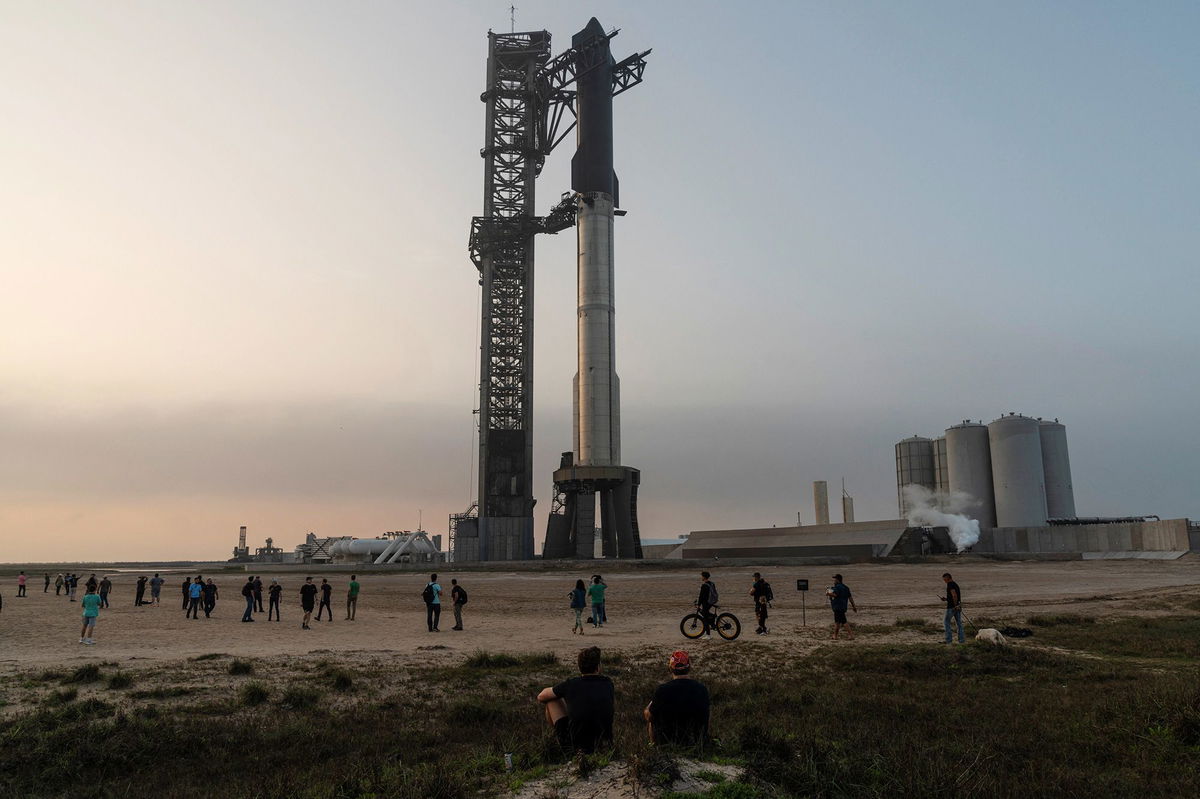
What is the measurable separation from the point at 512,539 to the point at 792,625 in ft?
199

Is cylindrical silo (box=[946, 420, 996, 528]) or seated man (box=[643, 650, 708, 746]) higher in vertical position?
cylindrical silo (box=[946, 420, 996, 528])

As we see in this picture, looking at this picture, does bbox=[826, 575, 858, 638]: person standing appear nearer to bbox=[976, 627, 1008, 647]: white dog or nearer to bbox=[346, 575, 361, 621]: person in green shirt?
bbox=[976, 627, 1008, 647]: white dog

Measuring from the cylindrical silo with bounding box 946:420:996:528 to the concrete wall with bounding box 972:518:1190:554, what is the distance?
4.18m

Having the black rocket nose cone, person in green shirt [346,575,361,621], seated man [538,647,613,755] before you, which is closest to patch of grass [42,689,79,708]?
seated man [538,647,613,755]

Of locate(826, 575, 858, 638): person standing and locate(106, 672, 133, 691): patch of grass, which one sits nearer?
locate(106, 672, 133, 691): patch of grass

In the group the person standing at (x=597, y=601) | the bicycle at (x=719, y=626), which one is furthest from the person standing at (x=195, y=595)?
the bicycle at (x=719, y=626)

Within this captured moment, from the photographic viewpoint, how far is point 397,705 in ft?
43.5

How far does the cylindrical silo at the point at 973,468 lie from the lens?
10124 centimetres

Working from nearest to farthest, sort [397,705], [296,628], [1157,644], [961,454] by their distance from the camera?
[397,705]
[1157,644]
[296,628]
[961,454]

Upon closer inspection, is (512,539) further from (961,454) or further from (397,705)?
(397,705)

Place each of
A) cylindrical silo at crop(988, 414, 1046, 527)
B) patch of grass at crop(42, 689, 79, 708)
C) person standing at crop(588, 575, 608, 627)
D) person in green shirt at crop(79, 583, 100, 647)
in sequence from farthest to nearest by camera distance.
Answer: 1. cylindrical silo at crop(988, 414, 1046, 527)
2. person standing at crop(588, 575, 608, 627)
3. person in green shirt at crop(79, 583, 100, 647)
4. patch of grass at crop(42, 689, 79, 708)

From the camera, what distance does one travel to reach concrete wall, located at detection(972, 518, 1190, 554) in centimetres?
8088

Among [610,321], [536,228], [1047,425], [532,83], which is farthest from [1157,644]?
[1047,425]

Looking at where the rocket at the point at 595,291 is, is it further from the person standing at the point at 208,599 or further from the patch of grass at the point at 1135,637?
the patch of grass at the point at 1135,637
